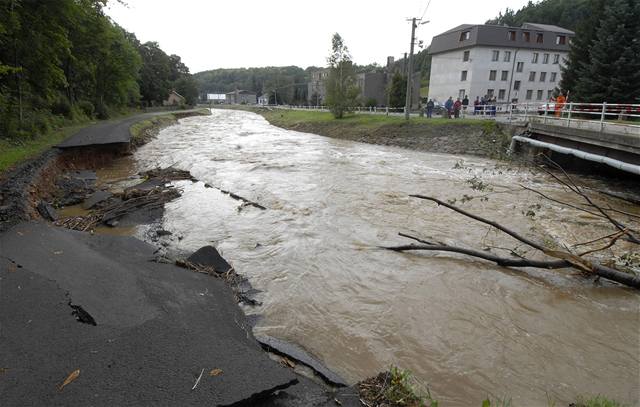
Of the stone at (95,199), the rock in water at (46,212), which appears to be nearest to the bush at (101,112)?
the stone at (95,199)

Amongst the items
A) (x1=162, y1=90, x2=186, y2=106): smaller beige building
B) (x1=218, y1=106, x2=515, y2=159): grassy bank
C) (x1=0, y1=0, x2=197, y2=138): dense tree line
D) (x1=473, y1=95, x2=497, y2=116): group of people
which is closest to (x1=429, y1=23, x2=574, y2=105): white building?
(x1=473, y1=95, x2=497, y2=116): group of people

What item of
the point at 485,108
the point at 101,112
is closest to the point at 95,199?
the point at 485,108

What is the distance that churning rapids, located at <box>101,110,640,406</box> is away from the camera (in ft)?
16.4

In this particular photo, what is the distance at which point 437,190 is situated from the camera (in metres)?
14.9

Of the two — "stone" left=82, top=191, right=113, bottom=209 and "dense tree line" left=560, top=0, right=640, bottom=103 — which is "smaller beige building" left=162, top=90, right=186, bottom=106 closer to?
"dense tree line" left=560, top=0, right=640, bottom=103

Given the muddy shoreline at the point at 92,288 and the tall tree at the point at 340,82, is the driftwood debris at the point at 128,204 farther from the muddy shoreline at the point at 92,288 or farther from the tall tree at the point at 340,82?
the tall tree at the point at 340,82

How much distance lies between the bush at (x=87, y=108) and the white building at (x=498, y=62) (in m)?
46.5

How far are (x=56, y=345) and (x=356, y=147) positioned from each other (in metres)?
26.3

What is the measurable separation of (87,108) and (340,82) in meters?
26.4

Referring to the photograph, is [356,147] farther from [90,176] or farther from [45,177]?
[45,177]

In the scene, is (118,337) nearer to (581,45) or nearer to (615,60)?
(615,60)

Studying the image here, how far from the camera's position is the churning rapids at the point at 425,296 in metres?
4.99

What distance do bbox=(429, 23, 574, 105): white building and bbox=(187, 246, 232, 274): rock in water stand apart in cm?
5417

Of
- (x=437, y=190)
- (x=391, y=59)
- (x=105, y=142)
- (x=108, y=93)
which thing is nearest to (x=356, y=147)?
(x=437, y=190)
